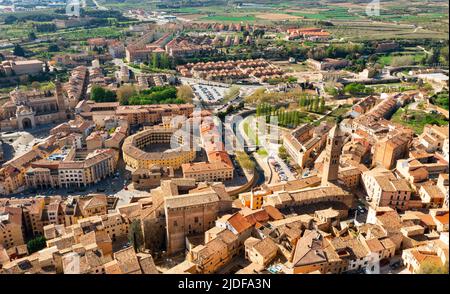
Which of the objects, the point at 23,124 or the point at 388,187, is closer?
the point at 388,187

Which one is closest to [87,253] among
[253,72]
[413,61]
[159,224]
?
[159,224]

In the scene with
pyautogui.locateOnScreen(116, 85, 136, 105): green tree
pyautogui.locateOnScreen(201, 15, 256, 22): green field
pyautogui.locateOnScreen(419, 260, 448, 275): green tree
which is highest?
pyautogui.locateOnScreen(201, 15, 256, 22): green field

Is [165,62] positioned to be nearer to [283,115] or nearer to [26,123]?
[26,123]

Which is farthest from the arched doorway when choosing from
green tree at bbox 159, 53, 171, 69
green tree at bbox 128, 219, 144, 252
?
green tree at bbox 159, 53, 171, 69

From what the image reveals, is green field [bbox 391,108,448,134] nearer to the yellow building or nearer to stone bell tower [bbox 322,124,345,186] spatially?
stone bell tower [bbox 322,124,345,186]

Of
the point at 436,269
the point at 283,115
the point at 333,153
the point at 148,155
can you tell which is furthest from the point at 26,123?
the point at 436,269

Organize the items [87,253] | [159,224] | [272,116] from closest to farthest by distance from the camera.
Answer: [87,253], [159,224], [272,116]
